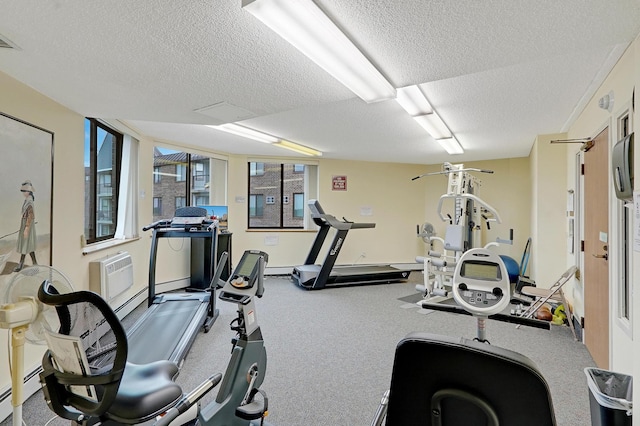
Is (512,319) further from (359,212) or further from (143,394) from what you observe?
(359,212)

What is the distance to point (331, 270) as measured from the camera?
575cm

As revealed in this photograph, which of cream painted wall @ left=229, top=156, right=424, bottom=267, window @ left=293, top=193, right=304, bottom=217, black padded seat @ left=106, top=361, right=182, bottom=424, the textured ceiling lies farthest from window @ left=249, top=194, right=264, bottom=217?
black padded seat @ left=106, top=361, right=182, bottom=424

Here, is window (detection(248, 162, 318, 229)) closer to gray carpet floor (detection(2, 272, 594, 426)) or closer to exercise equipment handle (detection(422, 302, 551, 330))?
gray carpet floor (detection(2, 272, 594, 426))

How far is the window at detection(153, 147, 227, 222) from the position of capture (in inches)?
215

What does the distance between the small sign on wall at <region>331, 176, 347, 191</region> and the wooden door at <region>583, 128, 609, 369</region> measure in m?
4.15

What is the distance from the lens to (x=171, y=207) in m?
5.64

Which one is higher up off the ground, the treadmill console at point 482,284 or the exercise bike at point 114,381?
the treadmill console at point 482,284

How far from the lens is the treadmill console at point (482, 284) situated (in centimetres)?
150

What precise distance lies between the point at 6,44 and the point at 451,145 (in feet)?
16.5

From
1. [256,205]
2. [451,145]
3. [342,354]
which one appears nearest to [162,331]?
[342,354]

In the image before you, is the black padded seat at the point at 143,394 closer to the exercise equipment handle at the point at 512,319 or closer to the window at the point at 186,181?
the exercise equipment handle at the point at 512,319

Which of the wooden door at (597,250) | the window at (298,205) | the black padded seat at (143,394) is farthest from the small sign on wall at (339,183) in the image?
the black padded seat at (143,394)

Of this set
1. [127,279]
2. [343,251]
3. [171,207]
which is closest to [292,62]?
[127,279]

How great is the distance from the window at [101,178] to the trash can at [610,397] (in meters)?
4.48
